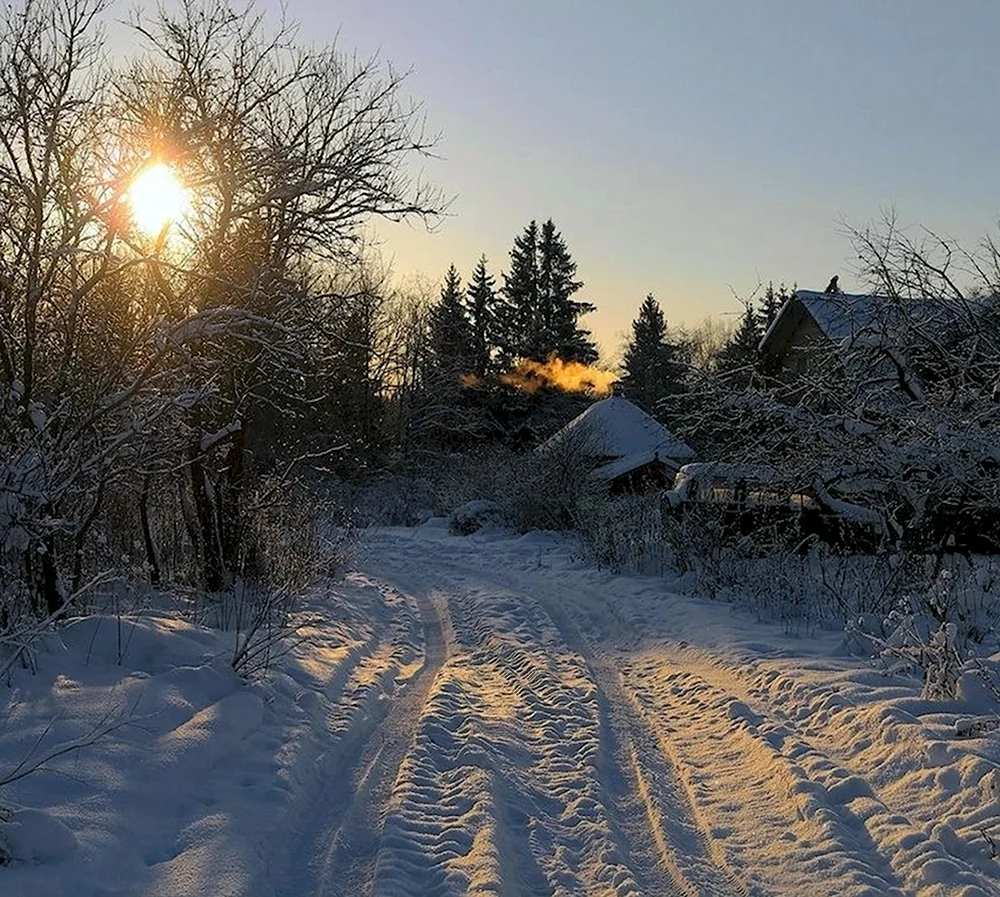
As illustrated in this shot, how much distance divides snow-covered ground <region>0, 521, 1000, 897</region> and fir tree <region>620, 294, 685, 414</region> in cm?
4184

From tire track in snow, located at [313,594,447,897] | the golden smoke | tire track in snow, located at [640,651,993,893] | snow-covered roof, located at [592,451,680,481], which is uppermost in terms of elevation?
the golden smoke

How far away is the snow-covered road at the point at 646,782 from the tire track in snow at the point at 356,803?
14mm

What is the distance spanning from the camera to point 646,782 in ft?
18.2

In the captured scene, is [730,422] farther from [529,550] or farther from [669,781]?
[669,781]

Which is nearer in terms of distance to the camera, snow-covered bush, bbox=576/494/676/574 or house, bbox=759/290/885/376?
house, bbox=759/290/885/376

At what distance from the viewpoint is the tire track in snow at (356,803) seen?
4.14 meters

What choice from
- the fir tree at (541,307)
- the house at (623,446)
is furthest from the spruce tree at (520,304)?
the house at (623,446)

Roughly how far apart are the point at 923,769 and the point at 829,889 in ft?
5.25

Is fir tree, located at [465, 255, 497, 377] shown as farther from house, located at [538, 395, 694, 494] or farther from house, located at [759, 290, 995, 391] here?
house, located at [759, 290, 995, 391]

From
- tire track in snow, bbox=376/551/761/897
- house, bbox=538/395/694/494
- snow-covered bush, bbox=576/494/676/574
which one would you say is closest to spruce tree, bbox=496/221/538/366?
house, bbox=538/395/694/494

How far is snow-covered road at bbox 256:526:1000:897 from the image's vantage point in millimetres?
4281

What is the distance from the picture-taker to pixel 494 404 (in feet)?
151

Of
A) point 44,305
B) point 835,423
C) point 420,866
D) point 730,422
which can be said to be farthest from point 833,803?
point 730,422

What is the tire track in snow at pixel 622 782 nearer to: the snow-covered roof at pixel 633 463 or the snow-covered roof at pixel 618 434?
the snow-covered roof at pixel 618 434
